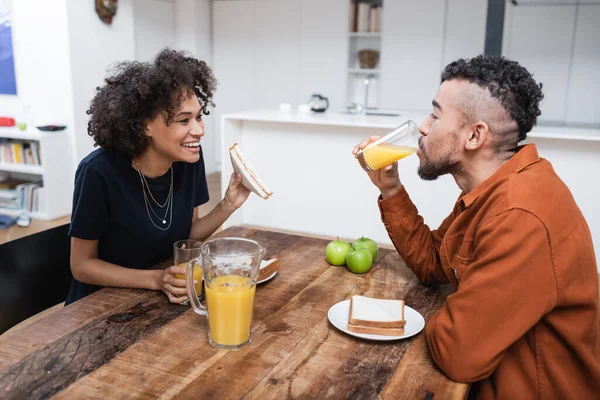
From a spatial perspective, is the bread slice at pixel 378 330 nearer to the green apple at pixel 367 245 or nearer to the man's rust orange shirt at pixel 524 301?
the man's rust orange shirt at pixel 524 301

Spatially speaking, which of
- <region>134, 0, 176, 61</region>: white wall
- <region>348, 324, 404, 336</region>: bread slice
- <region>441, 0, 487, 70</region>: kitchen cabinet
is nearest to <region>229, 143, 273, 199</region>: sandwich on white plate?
<region>348, 324, 404, 336</region>: bread slice

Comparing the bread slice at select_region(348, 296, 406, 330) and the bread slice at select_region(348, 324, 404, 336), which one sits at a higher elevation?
the bread slice at select_region(348, 296, 406, 330)

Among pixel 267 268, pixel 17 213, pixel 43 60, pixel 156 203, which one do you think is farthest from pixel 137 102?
pixel 43 60

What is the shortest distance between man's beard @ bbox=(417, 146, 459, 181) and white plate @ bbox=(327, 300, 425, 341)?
1.17ft

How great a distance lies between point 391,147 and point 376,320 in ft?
1.77

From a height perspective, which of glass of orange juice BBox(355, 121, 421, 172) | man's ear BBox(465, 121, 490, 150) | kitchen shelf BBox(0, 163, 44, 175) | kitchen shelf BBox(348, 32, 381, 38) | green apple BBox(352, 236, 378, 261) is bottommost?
kitchen shelf BBox(0, 163, 44, 175)

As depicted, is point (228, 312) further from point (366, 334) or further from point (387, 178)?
point (387, 178)

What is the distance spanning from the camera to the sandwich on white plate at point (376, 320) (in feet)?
3.74

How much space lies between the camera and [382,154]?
152 centimetres

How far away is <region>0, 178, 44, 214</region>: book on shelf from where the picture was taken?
15.7 feet

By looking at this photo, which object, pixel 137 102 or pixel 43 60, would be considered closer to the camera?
pixel 137 102

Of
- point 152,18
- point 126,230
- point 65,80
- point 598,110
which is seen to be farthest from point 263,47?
point 126,230

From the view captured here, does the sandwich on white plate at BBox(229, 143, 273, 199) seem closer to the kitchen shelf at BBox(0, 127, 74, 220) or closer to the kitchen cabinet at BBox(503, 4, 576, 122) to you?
the kitchen shelf at BBox(0, 127, 74, 220)

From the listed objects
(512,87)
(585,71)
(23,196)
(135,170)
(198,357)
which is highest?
(585,71)
